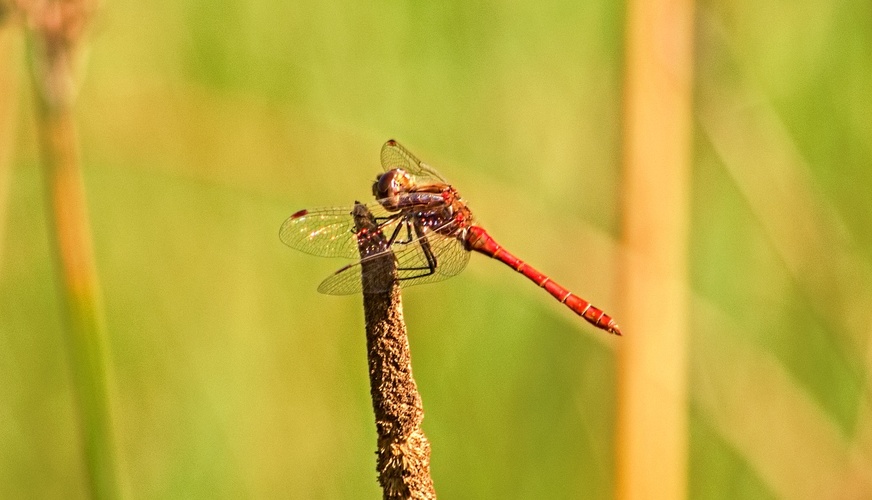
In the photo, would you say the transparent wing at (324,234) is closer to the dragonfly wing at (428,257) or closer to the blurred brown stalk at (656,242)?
the dragonfly wing at (428,257)

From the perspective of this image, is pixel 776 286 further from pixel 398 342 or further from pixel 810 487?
pixel 398 342

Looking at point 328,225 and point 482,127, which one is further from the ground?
point 482,127

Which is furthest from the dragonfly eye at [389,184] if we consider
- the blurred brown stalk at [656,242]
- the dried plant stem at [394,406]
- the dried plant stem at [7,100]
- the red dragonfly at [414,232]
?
the dried plant stem at [394,406]

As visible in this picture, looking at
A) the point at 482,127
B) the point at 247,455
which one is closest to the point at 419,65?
the point at 482,127

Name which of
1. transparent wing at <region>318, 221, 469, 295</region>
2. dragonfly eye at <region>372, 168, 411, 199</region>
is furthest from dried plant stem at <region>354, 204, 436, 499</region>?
dragonfly eye at <region>372, 168, 411, 199</region>

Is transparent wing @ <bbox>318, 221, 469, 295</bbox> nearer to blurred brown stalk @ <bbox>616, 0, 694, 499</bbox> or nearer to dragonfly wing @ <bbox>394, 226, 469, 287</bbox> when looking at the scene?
dragonfly wing @ <bbox>394, 226, 469, 287</bbox>

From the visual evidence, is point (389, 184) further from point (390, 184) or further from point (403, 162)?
point (403, 162)

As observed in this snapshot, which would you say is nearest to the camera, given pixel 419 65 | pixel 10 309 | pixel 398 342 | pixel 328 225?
pixel 398 342
